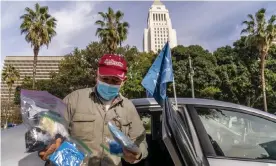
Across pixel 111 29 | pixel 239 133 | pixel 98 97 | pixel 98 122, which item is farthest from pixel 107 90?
pixel 111 29

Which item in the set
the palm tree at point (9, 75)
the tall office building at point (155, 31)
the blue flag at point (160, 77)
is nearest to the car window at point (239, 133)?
the blue flag at point (160, 77)

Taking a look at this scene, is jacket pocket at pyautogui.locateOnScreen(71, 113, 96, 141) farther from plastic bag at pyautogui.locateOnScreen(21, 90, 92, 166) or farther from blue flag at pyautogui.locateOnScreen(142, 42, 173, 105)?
blue flag at pyautogui.locateOnScreen(142, 42, 173, 105)

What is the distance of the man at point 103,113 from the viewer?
194cm

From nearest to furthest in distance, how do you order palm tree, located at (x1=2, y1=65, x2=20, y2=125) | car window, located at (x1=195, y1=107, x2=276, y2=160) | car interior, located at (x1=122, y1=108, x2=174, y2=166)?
car window, located at (x1=195, y1=107, x2=276, y2=160) → car interior, located at (x1=122, y1=108, x2=174, y2=166) → palm tree, located at (x1=2, y1=65, x2=20, y2=125)

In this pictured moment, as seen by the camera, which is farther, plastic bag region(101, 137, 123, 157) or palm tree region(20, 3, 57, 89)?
palm tree region(20, 3, 57, 89)

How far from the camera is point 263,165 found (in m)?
2.08

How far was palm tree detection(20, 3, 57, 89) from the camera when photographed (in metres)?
23.2

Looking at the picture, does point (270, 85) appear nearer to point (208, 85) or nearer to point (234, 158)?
point (208, 85)

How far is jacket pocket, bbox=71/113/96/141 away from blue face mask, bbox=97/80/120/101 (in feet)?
0.72

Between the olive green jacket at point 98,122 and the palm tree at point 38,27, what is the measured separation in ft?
75.4

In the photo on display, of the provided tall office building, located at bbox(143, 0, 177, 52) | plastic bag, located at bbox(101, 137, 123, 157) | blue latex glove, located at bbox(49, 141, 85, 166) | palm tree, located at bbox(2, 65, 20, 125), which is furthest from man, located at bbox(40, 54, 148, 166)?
tall office building, located at bbox(143, 0, 177, 52)

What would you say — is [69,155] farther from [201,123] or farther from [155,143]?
[155,143]

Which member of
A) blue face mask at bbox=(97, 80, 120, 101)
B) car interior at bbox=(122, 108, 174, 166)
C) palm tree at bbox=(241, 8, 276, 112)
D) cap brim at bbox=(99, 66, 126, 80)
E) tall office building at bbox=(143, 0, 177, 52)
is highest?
tall office building at bbox=(143, 0, 177, 52)

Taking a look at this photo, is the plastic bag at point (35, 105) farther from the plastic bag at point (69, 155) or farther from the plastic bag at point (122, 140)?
the plastic bag at point (122, 140)
